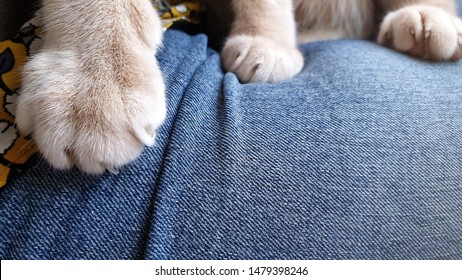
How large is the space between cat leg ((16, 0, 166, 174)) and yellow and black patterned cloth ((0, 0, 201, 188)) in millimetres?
25

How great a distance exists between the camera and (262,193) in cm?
59

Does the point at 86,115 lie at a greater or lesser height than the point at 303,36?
greater

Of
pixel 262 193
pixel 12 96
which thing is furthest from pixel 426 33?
pixel 12 96

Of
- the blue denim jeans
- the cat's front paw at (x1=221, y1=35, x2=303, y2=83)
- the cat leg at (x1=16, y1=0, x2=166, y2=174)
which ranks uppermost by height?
the cat leg at (x1=16, y1=0, x2=166, y2=174)

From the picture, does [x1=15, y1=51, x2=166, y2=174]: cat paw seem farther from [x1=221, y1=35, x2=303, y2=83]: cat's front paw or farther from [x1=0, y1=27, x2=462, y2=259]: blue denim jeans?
[x1=221, y1=35, x2=303, y2=83]: cat's front paw

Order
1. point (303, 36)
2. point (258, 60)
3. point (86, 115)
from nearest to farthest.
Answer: point (86, 115) < point (258, 60) < point (303, 36)

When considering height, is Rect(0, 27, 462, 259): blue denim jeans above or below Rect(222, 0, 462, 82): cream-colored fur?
below

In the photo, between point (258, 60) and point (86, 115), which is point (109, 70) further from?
point (258, 60)

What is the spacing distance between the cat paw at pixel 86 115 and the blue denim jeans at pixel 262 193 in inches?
1.2

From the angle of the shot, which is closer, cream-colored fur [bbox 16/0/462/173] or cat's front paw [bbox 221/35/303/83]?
cream-colored fur [bbox 16/0/462/173]

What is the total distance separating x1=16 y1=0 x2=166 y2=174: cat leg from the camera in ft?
1.90

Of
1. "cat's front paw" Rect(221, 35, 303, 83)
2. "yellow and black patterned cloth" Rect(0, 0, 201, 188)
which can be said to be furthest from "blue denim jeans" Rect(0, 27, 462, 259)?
"cat's front paw" Rect(221, 35, 303, 83)

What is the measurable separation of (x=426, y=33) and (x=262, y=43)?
0.31 metres

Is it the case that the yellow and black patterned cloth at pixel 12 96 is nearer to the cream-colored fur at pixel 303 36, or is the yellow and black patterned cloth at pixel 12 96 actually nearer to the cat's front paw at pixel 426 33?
the cream-colored fur at pixel 303 36
